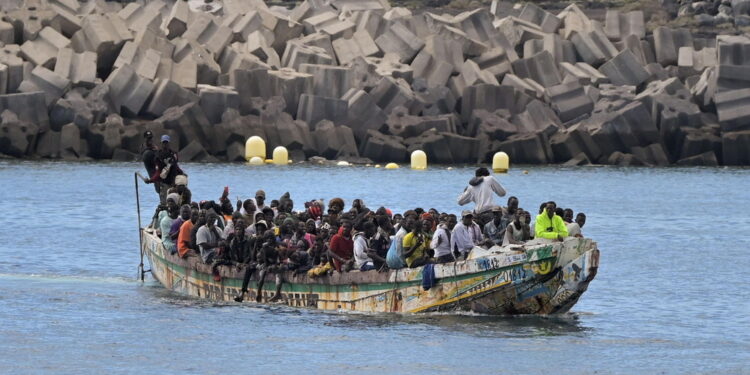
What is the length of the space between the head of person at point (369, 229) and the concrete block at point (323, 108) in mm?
49309

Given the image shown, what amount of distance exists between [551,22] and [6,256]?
180ft

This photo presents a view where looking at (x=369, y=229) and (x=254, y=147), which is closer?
(x=369, y=229)

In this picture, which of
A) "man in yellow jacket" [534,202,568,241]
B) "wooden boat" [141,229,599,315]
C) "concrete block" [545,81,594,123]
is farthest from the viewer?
"concrete block" [545,81,594,123]

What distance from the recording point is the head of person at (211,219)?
3147 centimetres

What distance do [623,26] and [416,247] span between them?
6957 cm

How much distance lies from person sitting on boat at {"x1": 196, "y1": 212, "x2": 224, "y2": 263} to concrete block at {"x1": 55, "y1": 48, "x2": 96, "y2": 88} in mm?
46065

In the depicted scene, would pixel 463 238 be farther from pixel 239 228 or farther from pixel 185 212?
pixel 185 212

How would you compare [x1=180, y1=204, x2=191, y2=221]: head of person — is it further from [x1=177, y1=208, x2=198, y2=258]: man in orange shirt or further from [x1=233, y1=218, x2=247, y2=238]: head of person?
[x1=233, y1=218, x2=247, y2=238]: head of person

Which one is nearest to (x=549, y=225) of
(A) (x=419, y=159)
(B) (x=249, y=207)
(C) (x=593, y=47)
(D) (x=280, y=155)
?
(B) (x=249, y=207)

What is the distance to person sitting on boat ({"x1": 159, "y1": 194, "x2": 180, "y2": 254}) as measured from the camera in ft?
109

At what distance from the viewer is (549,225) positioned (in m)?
28.5

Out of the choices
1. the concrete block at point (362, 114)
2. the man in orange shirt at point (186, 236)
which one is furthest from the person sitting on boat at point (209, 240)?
the concrete block at point (362, 114)

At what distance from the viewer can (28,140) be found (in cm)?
7538

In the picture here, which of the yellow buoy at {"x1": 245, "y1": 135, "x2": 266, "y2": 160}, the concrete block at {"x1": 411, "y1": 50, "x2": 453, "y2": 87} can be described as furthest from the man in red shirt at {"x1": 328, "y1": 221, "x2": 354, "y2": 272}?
the concrete block at {"x1": 411, "y1": 50, "x2": 453, "y2": 87}
